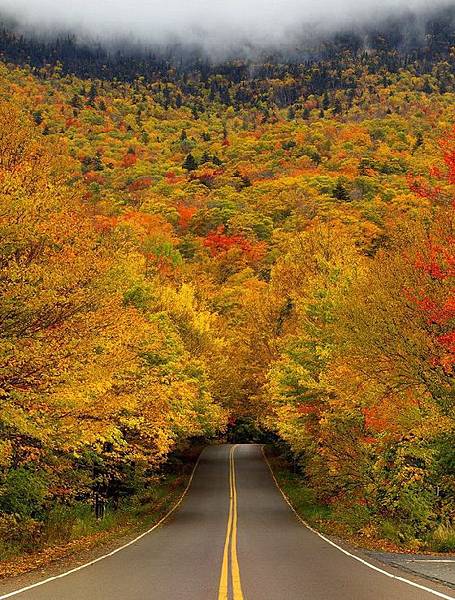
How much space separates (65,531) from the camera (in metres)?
20.2

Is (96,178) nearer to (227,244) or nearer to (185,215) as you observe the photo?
(185,215)

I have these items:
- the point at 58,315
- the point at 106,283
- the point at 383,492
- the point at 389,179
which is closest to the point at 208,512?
the point at 383,492

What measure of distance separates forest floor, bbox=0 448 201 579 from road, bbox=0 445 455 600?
0.83 meters

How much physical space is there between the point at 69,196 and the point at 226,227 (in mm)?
71322

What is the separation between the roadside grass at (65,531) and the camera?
16125 millimetres

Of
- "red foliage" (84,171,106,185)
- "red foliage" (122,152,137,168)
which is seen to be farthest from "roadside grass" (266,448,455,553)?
"red foliage" (122,152,137,168)

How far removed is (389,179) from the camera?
322ft

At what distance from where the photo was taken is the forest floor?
15.0m

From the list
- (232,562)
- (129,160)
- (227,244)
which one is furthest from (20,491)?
(129,160)

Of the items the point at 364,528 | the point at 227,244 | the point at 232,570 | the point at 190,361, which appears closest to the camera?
the point at 232,570

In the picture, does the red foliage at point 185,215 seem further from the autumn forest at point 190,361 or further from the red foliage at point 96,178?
the autumn forest at point 190,361

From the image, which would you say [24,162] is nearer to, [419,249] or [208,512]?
[419,249]

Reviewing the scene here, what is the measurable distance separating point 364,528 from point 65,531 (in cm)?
995

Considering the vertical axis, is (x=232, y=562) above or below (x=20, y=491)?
below
